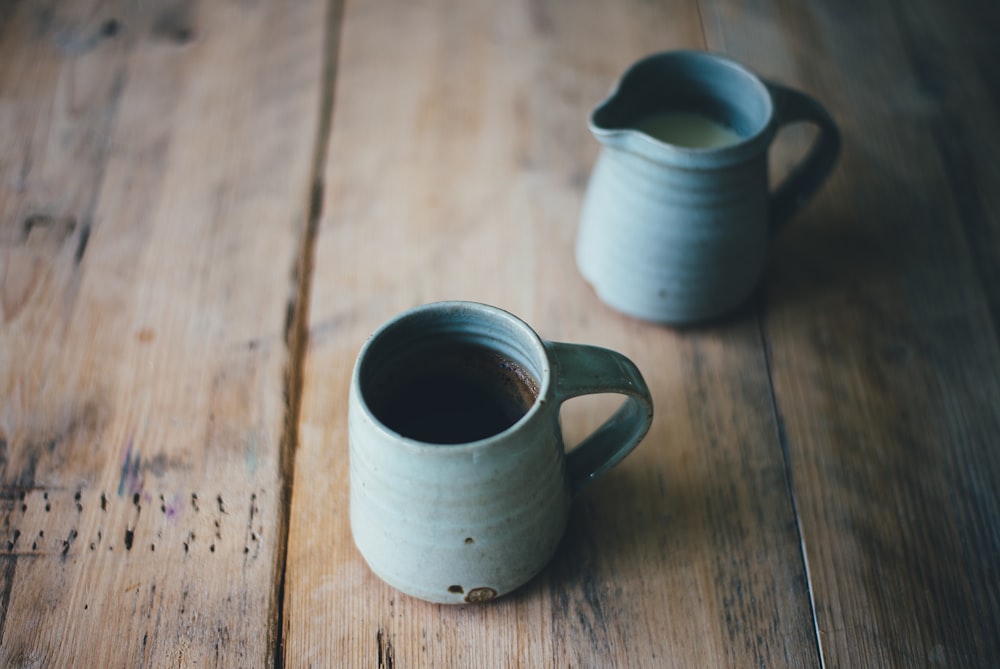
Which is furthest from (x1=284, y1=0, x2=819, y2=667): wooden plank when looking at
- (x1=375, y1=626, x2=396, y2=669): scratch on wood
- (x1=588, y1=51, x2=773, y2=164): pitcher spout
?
(x1=588, y1=51, x2=773, y2=164): pitcher spout

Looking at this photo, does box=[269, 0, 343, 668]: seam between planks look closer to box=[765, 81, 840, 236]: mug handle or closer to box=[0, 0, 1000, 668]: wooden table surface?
box=[0, 0, 1000, 668]: wooden table surface

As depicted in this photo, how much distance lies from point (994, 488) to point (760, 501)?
0.60 ft

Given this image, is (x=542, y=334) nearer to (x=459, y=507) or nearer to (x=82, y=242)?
(x=459, y=507)

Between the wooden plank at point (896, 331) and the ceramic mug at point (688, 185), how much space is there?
0.09 metres

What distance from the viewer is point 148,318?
0.72 metres

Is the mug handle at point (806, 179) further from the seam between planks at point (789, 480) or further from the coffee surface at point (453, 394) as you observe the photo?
the coffee surface at point (453, 394)

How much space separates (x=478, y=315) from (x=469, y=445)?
0.10 metres

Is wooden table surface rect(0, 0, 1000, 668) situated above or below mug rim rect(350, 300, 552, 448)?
below

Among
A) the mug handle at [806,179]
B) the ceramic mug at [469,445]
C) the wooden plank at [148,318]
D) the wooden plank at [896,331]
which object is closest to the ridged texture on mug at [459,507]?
the ceramic mug at [469,445]

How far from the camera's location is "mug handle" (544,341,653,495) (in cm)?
50

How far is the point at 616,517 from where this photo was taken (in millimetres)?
614

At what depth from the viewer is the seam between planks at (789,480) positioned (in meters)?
0.57

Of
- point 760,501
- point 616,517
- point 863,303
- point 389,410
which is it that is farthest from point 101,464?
point 863,303

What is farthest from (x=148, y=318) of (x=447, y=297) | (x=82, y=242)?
(x=447, y=297)
